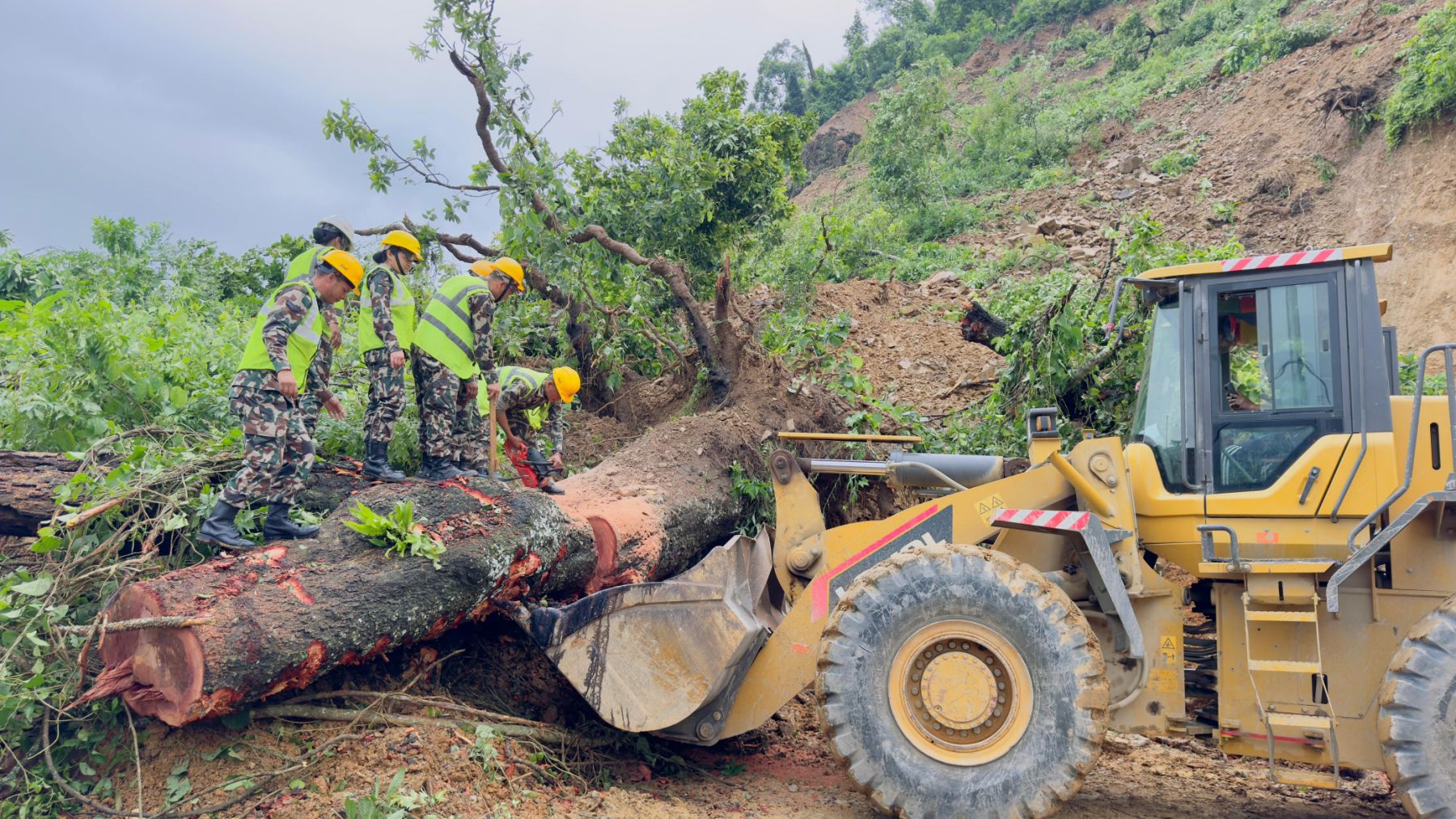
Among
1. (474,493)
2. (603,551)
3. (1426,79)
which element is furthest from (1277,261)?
(1426,79)

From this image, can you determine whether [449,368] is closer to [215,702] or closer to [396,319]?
[396,319]

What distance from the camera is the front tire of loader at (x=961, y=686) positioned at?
385 centimetres

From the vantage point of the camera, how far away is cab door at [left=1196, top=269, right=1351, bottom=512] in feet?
13.6

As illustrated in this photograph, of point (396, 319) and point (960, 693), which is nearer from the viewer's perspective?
point (960, 693)

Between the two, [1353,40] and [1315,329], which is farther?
[1353,40]

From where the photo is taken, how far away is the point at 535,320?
8844 mm

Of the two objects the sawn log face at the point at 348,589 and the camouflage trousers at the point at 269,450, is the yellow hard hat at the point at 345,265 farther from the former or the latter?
the sawn log face at the point at 348,589

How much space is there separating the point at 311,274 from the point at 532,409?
6.57 feet

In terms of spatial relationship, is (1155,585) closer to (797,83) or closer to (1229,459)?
(1229,459)

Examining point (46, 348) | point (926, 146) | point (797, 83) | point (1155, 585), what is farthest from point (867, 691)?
point (797, 83)

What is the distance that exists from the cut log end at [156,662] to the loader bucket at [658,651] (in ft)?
4.72

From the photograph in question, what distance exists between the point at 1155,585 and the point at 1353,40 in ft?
57.3

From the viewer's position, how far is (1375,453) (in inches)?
159

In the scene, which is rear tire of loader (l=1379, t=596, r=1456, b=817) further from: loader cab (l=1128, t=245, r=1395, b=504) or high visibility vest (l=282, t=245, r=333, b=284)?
high visibility vest (l=282, t=245, r=333, b=284)
